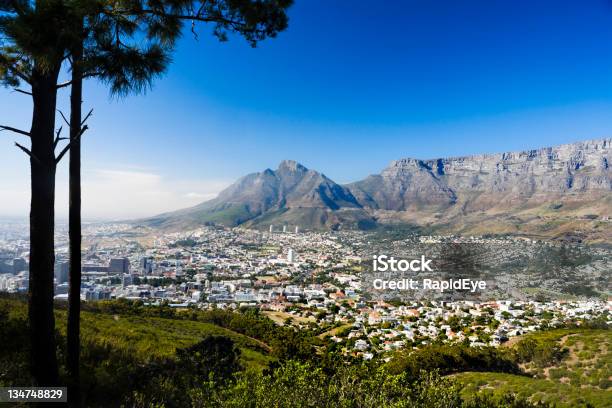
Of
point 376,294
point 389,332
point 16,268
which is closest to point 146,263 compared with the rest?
point 16,268

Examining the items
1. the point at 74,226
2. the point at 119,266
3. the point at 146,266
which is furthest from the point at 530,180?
the point at 74,226

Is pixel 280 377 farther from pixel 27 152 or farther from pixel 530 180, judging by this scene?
pixel 530 180

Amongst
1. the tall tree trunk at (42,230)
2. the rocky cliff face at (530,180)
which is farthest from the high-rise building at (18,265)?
the rocky cliff face at (530,180)

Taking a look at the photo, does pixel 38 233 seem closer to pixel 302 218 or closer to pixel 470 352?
pixel 470 352

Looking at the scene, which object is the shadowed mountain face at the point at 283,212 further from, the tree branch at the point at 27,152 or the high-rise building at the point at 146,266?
the tree branch at the point at 27,152

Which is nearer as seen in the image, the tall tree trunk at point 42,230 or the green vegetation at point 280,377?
the green vegetation at point 280,377

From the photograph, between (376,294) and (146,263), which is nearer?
(376,294)

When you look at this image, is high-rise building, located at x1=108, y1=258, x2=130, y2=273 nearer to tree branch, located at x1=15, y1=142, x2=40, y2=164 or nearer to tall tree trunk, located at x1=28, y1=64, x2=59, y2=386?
tall tree trunk, located at x1=28, y1=64, x2=59, y2=386

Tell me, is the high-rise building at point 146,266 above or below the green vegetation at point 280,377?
below
